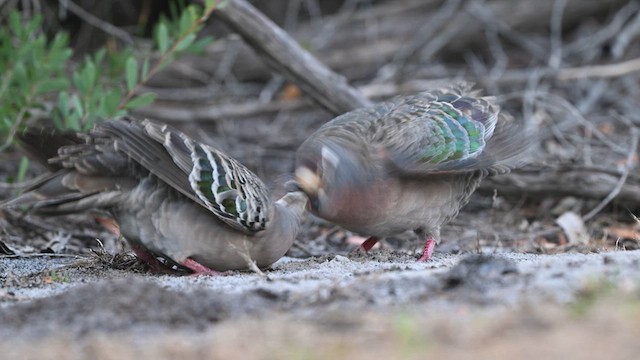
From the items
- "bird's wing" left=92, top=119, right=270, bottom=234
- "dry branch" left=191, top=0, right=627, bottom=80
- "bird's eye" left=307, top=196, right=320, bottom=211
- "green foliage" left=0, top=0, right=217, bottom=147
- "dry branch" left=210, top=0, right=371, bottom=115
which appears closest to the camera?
"bird's wing" left=92, top=119, right=270, bottom=234

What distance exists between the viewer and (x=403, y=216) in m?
5.57

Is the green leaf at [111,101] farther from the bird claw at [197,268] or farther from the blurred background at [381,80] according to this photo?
the bird claw at [197,268]

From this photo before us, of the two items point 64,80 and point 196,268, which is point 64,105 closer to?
point 64,80

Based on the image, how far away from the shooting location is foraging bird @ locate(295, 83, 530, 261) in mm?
5219

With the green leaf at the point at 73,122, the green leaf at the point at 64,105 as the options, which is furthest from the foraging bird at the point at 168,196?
the green leaf at the point at 64,105

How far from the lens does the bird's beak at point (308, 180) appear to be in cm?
520

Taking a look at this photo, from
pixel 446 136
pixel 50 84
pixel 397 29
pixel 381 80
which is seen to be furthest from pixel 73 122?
pixel 397 29

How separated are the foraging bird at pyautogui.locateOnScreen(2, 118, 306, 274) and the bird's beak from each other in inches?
9.2

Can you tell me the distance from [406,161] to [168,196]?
138 centimetres

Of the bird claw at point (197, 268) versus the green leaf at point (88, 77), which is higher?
the green leaf at point (88, 77)

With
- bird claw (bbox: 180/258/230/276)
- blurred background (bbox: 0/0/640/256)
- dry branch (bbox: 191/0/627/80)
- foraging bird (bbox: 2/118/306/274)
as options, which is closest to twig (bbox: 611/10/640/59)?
blurred background (bbox: 0/0/640/256)

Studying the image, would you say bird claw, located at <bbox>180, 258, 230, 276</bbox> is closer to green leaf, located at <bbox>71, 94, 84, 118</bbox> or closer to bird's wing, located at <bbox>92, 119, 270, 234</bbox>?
bird's wing, located at <bbox>92, 119, 270, 234</bbox>

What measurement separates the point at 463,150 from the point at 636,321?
2.83 metres

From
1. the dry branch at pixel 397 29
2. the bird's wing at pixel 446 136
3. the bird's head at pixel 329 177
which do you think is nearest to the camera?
the bird's head at pixel 329 177
